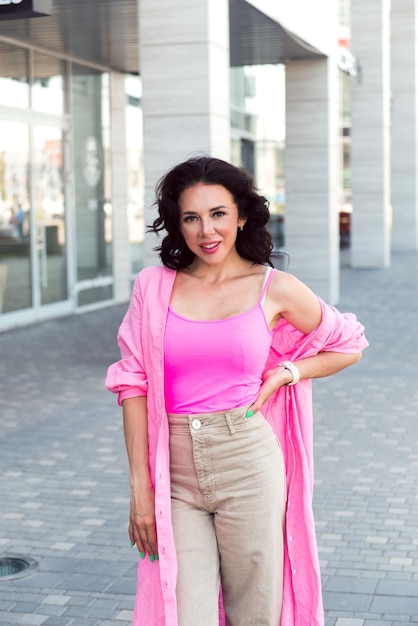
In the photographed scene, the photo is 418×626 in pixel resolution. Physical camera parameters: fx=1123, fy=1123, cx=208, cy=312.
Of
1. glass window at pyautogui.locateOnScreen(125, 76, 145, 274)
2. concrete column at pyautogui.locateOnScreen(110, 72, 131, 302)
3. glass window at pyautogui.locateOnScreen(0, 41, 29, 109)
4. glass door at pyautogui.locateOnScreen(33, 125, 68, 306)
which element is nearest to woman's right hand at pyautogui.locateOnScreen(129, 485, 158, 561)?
glass window at pyautogui.locateOnScreen(0, 41, 29, 109)

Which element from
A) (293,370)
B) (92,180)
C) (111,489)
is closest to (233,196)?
(293,370)

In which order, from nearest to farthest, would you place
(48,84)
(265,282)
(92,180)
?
(265,282), (48,84), (92,180)

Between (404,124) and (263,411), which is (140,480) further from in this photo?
(404,124)

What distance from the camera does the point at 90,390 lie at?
10.1m

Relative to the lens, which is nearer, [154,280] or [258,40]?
[154,280]

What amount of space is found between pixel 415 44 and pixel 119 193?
15086 millimetres

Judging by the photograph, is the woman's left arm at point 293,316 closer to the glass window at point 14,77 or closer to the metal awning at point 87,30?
the metal awning at point 87,30

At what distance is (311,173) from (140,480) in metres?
14.3

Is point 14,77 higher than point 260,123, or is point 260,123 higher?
point 260,123

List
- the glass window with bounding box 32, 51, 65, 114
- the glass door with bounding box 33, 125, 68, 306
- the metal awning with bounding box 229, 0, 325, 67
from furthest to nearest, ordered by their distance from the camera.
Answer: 1. the glass door with bounding box 33, 125, 68, 306
2. the glass window with bounding box 32, 51, 65, 114
3. the metal awning with bounding box 229, 0, 325, 67

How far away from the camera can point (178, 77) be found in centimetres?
1029

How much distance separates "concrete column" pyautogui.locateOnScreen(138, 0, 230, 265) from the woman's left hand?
7.29 meters

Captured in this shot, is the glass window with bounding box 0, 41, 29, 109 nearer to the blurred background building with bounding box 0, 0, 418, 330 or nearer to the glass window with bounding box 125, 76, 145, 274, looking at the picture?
the blurred background building with bounding box 0, 0, 418, 330

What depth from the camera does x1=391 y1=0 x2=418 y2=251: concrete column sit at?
3000cm
